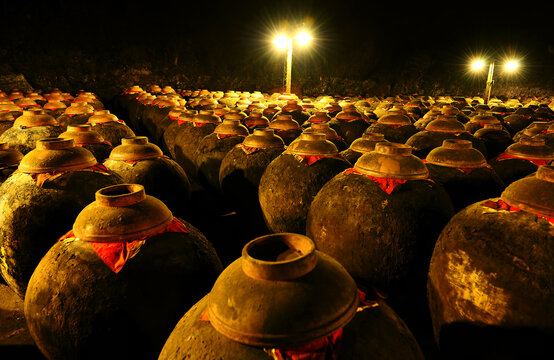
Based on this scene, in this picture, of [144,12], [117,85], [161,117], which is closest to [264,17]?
[144,12]

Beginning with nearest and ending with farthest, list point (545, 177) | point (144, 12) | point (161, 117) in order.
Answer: point (545, 177)
point (161, 117)
point (144, 12)

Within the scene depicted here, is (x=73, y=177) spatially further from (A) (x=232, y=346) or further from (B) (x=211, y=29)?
(B) (x=211, y=29)

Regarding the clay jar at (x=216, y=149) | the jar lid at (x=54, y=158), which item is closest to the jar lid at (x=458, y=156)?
the clay jar at (x=216, y=149)

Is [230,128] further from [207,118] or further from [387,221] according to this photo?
[387,221]

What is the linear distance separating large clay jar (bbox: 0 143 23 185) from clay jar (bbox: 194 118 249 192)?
Result: 266 centimetres

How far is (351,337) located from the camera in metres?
1.44

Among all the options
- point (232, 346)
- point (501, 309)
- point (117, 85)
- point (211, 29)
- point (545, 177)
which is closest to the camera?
point (232, 346)

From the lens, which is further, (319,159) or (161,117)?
(161,117)

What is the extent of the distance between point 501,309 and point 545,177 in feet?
3.06

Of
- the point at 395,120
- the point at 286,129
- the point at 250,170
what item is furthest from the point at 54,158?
the point at 395,120

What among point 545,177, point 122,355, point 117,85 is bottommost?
point 122,355

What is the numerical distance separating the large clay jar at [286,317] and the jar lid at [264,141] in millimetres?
3467

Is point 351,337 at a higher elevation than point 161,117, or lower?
lower

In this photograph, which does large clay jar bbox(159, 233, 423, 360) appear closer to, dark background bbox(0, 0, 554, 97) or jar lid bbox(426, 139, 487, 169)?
jar lid bbox(426, 139, 487, 169)
